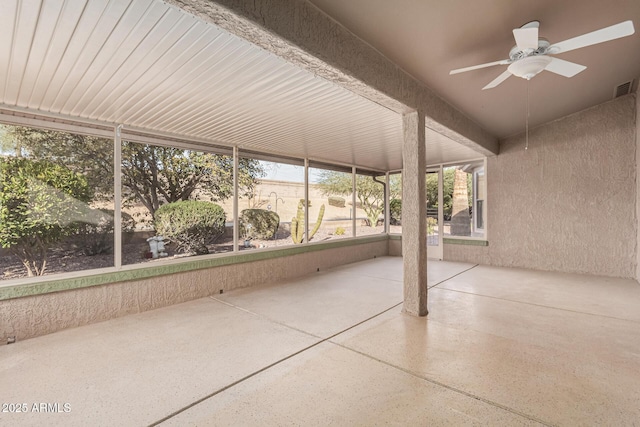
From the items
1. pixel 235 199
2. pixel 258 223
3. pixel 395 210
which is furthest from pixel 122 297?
pixel 395 210

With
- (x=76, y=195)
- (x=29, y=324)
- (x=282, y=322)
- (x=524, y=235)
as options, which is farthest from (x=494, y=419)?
(x=524, y=235)

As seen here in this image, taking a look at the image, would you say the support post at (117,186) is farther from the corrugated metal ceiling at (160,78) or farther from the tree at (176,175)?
the corrugated metal ceiling at (160,78)

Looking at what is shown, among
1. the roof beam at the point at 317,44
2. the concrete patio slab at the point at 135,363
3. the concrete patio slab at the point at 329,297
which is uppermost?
the roof beam at the point at 317,44

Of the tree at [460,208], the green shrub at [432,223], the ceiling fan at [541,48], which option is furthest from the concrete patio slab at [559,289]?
the ceiling fan at [541,48]

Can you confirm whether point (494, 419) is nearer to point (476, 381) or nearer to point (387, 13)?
point (476, 381)

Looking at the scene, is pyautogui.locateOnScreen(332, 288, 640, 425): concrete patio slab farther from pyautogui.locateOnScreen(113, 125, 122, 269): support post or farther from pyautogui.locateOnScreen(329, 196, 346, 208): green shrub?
pyautogui.locateOnScreen(329, 196, 346, 208): green shrub

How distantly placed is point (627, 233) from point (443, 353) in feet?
17.6

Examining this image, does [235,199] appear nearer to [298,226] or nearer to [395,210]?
[298,226]

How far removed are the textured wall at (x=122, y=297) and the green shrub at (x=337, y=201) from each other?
2224mm

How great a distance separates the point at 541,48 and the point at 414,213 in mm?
2018

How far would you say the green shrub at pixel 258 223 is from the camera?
18.2ft

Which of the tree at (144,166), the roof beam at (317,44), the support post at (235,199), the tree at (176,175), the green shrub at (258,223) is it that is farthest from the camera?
the green shrub at (258,223)

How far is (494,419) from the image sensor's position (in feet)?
6.08

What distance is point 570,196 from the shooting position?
5.82 metres
